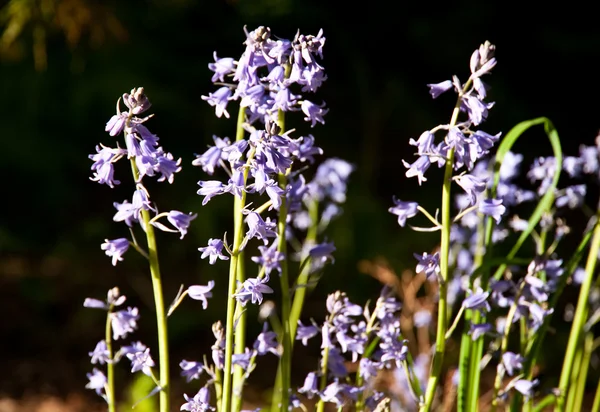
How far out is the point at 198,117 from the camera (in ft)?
20.1

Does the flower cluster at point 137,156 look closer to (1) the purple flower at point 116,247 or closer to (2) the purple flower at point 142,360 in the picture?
(1) the purple flower at point 116,247

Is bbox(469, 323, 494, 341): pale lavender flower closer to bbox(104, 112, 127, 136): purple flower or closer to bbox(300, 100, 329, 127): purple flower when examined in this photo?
bbox(300, 100, 329, 127): purple flower

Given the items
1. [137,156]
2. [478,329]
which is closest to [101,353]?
[137,156]

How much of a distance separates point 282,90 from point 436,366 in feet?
2.26

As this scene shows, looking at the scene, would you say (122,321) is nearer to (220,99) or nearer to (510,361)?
(220,99)

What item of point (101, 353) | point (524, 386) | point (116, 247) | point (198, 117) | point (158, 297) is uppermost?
point (198, 117)

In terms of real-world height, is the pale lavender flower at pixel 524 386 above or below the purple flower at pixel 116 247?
below

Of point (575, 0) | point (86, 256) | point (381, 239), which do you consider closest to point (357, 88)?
point (381, 239)

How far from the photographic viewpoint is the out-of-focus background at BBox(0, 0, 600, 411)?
5.55m

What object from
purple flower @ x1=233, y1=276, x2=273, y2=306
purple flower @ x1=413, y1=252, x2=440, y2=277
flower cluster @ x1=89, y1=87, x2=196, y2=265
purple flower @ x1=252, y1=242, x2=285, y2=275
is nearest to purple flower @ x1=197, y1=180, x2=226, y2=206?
flower cluster @ x1=89, y1=87, x2=196, y2=265

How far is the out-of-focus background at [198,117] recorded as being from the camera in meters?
5.55

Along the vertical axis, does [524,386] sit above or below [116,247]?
below

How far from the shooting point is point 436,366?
157cm

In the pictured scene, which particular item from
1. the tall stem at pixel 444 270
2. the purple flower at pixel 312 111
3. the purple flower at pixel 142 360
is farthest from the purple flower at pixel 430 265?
the purple flower at pixel 142 360
